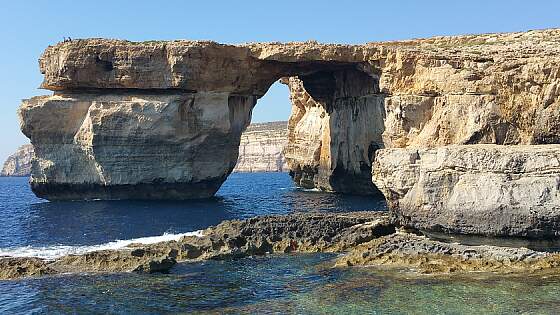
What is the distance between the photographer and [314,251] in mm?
24828

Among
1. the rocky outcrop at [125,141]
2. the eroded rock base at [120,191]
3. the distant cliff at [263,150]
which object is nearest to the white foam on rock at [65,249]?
the rocky outcrop at [125,141]

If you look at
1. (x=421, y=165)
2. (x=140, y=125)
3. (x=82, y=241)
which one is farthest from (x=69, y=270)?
(x=140, y=125)

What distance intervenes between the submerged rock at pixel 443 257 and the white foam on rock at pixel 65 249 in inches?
370

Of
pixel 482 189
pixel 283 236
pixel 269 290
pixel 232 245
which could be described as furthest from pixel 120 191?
pixel 482 189

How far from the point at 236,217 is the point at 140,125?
477 inches

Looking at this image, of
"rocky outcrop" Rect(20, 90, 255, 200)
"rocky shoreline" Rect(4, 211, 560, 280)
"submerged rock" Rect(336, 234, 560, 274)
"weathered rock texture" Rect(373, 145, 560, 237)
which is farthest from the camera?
"rocky outcrop" Rect(20, 90, 255, 200)

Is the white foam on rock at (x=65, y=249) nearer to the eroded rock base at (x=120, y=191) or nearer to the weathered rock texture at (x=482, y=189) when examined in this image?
the weathered rock texture at (x=482, y=189)

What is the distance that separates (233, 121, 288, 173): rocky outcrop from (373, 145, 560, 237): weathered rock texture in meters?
119

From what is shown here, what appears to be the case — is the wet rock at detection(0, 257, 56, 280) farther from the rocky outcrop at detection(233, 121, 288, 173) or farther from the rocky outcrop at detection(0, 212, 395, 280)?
the rocky outcrop at detection(233, 121, 288, 173)

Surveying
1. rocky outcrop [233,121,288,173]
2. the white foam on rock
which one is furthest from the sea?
rocky outcrop [233,121,288,173]

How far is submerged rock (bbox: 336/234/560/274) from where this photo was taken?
65.7 feet

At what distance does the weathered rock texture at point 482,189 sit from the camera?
21.1 m

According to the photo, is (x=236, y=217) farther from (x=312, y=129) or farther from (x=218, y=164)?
(x=312, y=129)

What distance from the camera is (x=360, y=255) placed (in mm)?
22281
